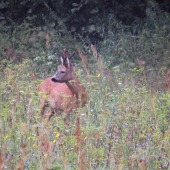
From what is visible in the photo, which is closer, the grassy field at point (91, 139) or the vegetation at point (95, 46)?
the grassy field at point (91, 139)

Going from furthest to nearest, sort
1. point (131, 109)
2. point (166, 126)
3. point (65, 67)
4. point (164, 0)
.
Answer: point (164, 0) → point (65, 67) → point (131, 109) → point (166, 126)

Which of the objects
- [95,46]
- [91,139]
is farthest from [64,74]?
[95,46]

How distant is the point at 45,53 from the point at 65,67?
375cm

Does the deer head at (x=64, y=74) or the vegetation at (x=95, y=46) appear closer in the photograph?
the deer head at (x=64, y=74)

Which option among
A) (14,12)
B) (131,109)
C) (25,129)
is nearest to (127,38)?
(14,12)

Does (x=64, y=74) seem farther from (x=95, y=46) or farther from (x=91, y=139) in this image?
(x=95, y=46)

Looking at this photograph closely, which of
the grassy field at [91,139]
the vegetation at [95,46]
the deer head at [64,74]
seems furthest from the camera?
the vegetation at [95,46]

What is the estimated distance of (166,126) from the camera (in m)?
3.80

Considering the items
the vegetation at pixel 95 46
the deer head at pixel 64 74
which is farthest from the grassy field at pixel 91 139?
the deer head at pixel 64 74

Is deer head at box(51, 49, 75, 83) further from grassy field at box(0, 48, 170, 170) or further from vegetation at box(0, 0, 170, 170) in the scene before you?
grassy field at box(0, 48, 170, 170)

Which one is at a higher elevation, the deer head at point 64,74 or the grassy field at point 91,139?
the deer head at point 64,74

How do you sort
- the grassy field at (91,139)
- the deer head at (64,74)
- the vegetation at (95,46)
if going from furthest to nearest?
the vegetation at (95,46) → the deer head at (64,74) → the grassy field at (91,139)

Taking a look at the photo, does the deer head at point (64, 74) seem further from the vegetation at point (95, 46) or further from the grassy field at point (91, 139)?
the grassy field at point (91, 139)

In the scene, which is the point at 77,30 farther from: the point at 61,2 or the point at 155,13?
the point at 155,13
